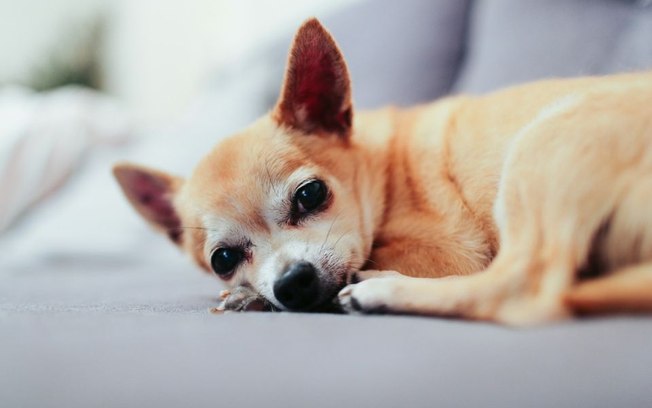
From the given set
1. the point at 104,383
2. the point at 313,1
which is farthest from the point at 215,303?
the point at 313,1

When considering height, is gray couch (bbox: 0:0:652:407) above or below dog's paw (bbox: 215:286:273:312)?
above

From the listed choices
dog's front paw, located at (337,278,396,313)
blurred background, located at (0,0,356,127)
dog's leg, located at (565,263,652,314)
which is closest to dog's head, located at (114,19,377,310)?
dog's front paw, located at (337,278,396,313)

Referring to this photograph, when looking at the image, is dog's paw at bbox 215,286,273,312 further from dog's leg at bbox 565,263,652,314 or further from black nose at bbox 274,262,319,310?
dog's leg at bbox 565,263,652,314

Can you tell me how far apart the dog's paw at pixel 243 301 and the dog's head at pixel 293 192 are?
21 millimetres

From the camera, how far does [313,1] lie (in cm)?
308

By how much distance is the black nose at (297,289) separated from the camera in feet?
3.32

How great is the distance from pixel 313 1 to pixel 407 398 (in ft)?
9.60

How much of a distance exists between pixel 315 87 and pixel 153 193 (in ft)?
2.07

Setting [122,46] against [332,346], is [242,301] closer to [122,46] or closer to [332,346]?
[332,346]

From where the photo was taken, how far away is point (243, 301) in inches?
41.4

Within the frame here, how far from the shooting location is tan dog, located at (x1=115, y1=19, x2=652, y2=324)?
763 millimetres

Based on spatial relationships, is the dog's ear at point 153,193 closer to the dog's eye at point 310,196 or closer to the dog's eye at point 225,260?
the dog's eye at point 225,260

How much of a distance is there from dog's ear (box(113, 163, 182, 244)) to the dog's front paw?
80 cm

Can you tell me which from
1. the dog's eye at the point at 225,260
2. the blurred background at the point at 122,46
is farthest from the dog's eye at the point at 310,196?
the blurred background at the point at 122,46
